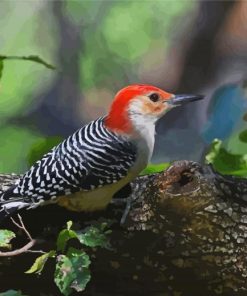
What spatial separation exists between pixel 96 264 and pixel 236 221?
19cm

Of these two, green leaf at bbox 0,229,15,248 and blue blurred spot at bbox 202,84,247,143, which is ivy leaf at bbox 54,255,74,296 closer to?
green leaf at bbox 0,229,15,248

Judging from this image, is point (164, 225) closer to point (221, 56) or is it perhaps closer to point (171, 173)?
point (171, 173)

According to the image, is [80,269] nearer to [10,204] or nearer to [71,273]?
[71,273]

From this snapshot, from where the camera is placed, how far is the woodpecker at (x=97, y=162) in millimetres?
948

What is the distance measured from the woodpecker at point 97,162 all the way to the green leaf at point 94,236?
0.05m

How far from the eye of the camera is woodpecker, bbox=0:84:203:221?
37.3 inches

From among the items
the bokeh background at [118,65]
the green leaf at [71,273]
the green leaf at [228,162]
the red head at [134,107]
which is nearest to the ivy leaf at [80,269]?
the green leaf at [71,273]

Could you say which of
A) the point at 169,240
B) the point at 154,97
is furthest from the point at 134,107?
the point at 169,240

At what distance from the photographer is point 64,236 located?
0.90 m

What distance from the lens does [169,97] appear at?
1023mm

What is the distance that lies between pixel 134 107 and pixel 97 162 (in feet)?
0.33

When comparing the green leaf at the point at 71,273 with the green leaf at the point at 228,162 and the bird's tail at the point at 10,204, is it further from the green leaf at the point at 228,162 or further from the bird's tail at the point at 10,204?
the green leaf at the point at 228,162

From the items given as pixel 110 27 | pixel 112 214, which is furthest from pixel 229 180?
pixel 110 27

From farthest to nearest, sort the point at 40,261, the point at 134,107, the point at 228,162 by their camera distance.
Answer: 1. the point at 228,162
2. the point at 134,107
3. the point at 40,261
